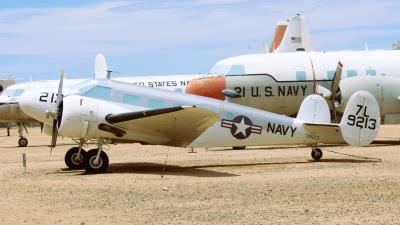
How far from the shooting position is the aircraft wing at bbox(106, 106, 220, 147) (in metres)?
17.2

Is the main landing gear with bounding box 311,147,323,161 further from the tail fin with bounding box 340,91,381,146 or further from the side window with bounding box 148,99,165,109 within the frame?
the side window with bounding box 148,99,165,109

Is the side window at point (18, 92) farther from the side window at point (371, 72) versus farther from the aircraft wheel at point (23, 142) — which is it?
the side window at point (371, 72)

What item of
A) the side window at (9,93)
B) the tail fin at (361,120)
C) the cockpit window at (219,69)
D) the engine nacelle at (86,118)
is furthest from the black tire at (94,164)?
the side window at (9,93)


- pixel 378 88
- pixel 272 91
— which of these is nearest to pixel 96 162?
pixel 272 91

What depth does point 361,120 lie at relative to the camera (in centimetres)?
1914

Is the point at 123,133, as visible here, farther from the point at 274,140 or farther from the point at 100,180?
the point at 274,140

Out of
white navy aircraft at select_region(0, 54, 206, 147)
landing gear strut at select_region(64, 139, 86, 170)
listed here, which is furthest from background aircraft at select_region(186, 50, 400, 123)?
landing gear strut at select_region(64, 139, 86, 170)

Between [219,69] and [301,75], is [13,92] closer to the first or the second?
[219,69]

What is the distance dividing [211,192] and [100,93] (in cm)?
604

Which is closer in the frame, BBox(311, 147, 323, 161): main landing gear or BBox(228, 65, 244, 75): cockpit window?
BBox(311, 147, 323, 161): main landing gear

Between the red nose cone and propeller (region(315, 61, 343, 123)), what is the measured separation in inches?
157

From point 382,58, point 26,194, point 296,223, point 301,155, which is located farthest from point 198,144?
point 382,58

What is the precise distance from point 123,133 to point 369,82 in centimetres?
1327

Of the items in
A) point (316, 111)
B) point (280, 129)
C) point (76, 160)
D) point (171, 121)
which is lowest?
point (76, 160)
